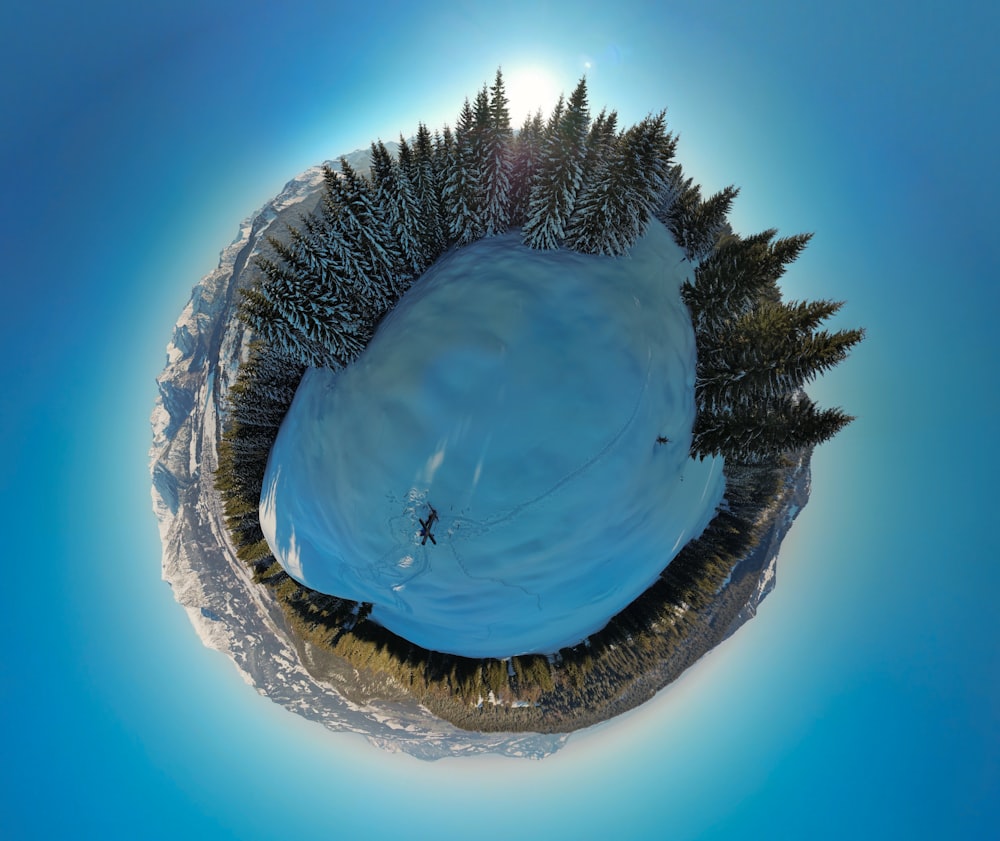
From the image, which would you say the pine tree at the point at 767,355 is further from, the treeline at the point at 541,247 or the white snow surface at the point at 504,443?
the white snow surface at the point at 504,443

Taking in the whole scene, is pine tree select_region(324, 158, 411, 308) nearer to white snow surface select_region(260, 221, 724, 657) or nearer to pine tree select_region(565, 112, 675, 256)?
white snow surface select_region(260, 221, 724, 657)

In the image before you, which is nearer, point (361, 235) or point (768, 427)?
point (768, 427)

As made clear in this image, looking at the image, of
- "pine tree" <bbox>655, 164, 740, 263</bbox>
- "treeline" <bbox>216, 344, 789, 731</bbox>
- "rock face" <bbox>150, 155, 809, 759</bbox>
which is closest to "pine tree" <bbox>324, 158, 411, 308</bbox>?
"treeline" <bbox>216, 344, 789, 731</bbox>

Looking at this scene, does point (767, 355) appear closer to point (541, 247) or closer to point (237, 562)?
point (541, 247)

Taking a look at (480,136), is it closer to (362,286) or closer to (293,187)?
(362,286)

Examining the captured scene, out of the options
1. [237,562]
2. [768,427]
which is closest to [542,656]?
[768,427]

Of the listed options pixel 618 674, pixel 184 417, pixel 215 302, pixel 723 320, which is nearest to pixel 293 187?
pixel 215 302

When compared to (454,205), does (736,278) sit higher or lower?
lower
